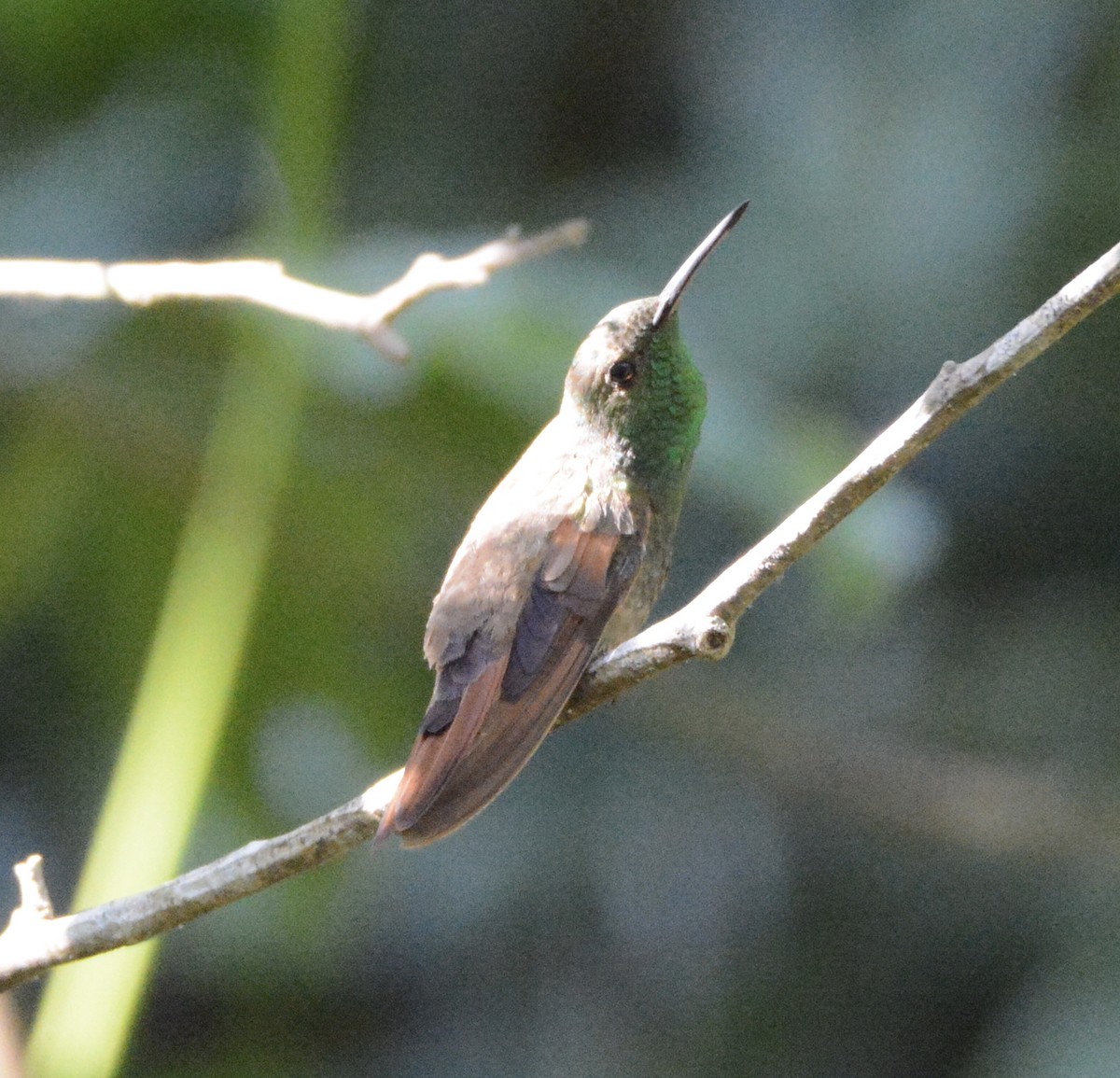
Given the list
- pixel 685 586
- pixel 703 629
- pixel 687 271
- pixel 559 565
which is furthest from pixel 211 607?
pixel 685 586

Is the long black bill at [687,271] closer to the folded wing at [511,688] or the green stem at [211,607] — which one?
the folded wing at [511,688]

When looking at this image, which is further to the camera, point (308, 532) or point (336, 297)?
point (308, 532)

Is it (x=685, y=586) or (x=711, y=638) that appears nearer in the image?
(x=711, y=638)

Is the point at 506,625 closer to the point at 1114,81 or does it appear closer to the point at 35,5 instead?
the point at 35,5

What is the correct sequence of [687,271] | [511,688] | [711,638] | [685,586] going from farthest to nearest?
[685,586] → [687,271] → [511,688] → [711,638]

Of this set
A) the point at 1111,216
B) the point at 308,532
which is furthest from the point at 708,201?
the point at 308,532

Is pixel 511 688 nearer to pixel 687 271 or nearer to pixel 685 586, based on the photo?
pixel 687 271

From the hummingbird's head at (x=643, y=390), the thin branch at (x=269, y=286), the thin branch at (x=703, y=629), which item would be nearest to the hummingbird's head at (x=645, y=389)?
the hummingbird's head at (x=643, y=390)
